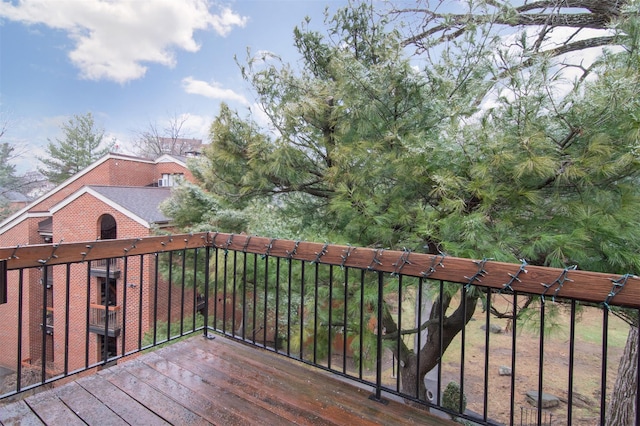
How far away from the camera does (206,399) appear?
1666 millimetres

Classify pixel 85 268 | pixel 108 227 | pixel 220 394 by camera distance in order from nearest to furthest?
pixel 220 394 < pixel 85 268 < pixel 108 227

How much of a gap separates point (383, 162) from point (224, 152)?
2.07 meters

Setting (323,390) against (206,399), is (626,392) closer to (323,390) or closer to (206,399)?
(323,390)

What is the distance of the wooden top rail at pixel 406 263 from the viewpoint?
3.91ft

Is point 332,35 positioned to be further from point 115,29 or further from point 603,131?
point 115,29

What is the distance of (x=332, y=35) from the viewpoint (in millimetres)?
4598

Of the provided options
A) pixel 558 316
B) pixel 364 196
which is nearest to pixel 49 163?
pixel 364 196

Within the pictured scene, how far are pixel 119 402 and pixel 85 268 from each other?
1092 centimetres

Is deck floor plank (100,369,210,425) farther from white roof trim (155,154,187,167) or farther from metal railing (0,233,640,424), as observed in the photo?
white roof trim (155,154,187,167)

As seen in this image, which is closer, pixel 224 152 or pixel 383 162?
pixel 383 162

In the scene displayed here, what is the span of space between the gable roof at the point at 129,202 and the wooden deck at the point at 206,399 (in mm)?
7465

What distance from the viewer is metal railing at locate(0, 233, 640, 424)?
1424 millimetres

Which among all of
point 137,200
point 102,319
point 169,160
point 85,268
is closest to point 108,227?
point 85,268

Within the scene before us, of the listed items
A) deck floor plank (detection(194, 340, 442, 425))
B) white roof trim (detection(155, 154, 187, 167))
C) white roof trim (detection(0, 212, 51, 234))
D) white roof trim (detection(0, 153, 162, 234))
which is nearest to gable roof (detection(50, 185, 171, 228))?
white roof trim (detection(0, 212, 51, 234))
